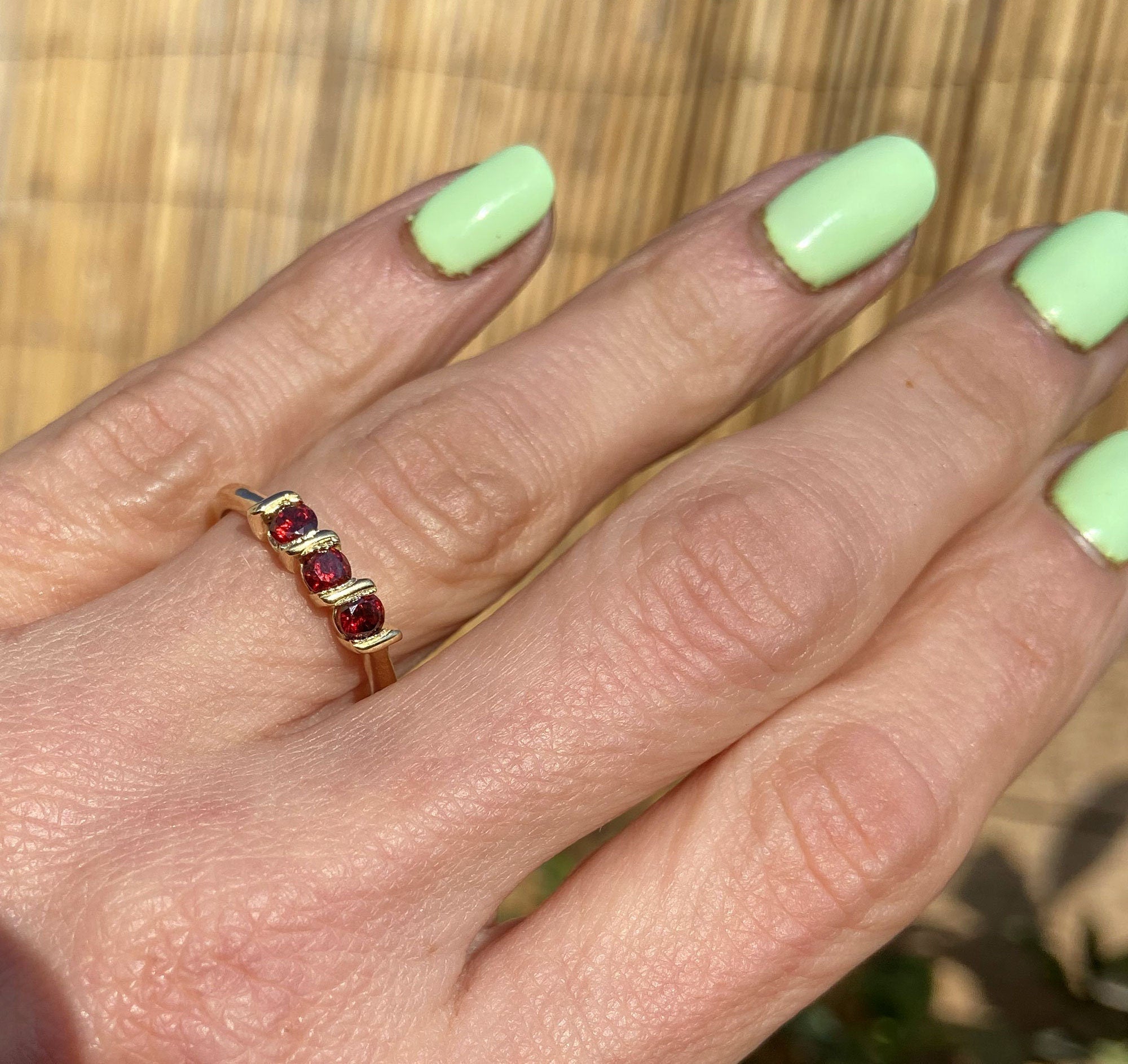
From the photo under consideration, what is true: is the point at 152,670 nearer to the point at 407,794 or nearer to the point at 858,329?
the point at 407,794

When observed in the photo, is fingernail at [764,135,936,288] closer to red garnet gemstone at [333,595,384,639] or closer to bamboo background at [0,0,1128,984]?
bamboo background at [0,0,1128,984]

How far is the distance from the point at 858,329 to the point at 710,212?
21cm

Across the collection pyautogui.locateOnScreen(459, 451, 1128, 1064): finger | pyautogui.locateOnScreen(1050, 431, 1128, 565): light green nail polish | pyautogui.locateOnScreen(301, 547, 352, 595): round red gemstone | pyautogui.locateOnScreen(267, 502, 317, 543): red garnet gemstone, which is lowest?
pyautogui.locateOnScreen(459, 451, 1128, 1064): finger

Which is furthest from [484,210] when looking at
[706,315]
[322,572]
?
[322,572]

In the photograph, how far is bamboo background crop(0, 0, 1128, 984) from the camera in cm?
81

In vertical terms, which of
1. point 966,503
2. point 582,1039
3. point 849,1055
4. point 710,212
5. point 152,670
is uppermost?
point 710,212

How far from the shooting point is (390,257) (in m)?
0.77

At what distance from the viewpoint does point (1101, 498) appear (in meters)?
0.65

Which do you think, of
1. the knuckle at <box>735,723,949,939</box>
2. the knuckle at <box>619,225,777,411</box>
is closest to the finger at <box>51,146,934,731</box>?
the knuckle at <box>619,225,777,411</box>

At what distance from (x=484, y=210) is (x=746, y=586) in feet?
1.03

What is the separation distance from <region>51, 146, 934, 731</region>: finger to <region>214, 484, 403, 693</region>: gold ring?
0.03 meters

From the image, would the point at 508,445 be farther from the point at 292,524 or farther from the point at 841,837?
the point at 841,837

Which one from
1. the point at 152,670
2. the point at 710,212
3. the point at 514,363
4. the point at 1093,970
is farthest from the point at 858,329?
the point at 152,670

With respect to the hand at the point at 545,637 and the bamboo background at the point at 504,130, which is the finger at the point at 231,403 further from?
the bamboo background at the point at 504,130
